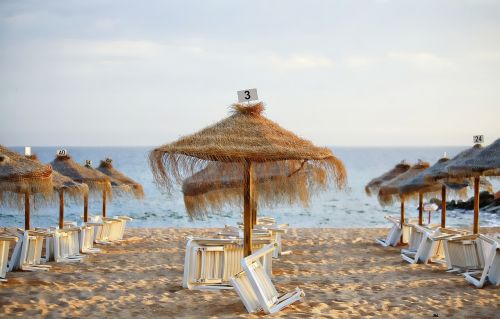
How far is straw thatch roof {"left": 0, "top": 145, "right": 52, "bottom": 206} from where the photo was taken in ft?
26.1

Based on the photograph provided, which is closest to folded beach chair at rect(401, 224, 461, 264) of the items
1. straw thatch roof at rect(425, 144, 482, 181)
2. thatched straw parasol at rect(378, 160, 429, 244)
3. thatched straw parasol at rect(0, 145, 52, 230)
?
straw thatch roof at rect(425, 144, 482, 181)

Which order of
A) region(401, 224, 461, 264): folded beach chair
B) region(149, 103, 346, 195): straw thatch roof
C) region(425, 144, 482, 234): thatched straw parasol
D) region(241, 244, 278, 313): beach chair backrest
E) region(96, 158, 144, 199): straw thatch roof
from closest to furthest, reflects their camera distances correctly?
1. region(241, 244, 278, 313): beach chair backrest
2. region(149, 103, 346, 195): straw thatch roof
3. region(425, 144, 482, 234): thatched straw parasol
4. region(401, 224, 461, 264): folded beach chair
5. region(96, 158, 144, 199): straw thatch roof

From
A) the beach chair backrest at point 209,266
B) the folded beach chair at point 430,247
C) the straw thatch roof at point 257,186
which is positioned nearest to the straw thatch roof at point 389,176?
the folded beach chair at point 430,247

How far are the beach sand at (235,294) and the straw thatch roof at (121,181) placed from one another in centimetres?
286

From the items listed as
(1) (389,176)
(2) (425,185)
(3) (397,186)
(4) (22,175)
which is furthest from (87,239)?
(1) (389,176)

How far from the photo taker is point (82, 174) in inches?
478

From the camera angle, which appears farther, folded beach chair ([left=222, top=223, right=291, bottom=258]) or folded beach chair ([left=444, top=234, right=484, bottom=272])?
folded beach chair ([left=222, top=223, right=291, bottom=258])

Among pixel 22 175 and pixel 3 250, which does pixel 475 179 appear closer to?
pixel 22 175

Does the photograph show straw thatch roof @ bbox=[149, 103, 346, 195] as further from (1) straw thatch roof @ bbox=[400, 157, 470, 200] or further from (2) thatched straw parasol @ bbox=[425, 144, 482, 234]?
(1) straw thatch roof @ bbox=[400, 157, 470, 200]

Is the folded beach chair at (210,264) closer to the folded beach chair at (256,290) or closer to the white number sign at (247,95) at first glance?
the folded beach chair at (256,290)

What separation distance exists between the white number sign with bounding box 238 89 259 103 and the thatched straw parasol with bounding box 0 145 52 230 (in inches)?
122

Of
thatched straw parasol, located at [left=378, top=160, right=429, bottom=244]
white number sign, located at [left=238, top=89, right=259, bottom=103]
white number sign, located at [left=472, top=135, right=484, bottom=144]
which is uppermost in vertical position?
white number sign, located at [left=238, top=89, right=259, bottom=103]

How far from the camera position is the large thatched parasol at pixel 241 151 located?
6.36 metres

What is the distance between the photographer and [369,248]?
11953mm
